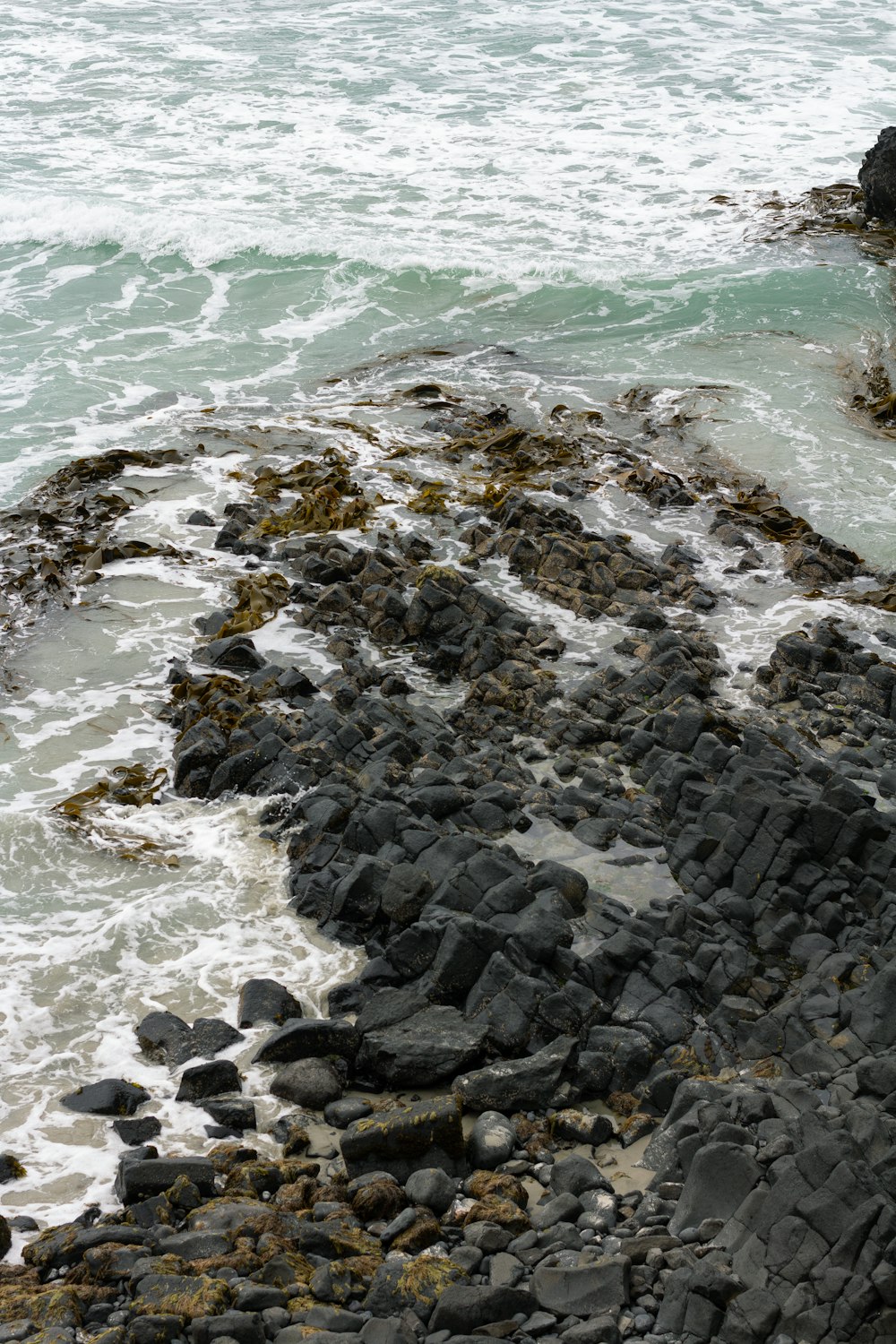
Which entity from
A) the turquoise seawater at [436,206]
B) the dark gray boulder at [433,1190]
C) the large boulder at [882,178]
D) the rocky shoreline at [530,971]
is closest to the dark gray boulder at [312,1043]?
the rocky shoreline at [530,971]

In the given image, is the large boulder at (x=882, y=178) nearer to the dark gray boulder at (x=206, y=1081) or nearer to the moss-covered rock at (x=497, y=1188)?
the dark gray boulder at (x=206, y=1081)

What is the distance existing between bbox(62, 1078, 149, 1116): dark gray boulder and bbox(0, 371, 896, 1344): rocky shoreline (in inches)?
0.9

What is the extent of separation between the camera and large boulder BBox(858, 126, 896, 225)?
19.8m

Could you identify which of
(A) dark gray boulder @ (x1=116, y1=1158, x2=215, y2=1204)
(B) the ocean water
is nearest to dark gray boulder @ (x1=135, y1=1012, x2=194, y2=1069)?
(B) the ocean water

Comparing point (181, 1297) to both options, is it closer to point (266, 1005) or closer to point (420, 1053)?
point (420, 1053)

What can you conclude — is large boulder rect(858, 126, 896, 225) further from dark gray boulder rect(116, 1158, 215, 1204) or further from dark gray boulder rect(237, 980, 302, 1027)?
dark gray boulder rect(116, 1158, 215, 1204)

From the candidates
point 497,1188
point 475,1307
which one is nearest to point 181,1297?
point 475,1307

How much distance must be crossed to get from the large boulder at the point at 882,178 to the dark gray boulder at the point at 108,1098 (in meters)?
19.1

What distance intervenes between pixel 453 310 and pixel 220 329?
3407 mm

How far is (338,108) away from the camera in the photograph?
26.1m

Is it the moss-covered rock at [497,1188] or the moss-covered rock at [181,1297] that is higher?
the moss-covered rock at [181,1297]

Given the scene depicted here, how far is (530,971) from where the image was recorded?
6.36m

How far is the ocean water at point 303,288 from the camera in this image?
23.9 feet

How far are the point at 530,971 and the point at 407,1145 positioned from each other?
4.01 feet
